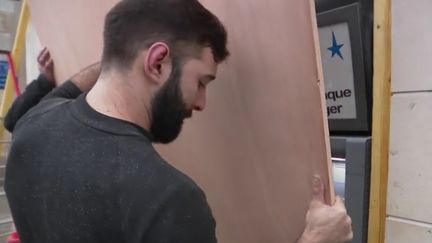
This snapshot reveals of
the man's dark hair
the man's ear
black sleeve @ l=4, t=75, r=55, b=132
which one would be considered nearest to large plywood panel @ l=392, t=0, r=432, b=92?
the man's dark hair

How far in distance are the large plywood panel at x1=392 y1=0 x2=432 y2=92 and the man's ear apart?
26.1 inches

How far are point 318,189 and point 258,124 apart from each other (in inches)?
8.5

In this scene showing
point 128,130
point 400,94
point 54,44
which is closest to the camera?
point 128,130

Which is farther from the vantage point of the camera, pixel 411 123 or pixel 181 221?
pixel 411 123

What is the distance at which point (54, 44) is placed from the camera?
1596 millimetres

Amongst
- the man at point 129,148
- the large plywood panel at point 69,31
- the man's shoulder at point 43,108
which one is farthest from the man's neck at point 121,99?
the large plywood panel at point 69,31

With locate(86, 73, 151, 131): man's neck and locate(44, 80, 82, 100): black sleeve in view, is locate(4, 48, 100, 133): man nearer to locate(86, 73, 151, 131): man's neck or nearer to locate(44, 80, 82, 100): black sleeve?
locate(44, 80, 82, 100): black sleeve

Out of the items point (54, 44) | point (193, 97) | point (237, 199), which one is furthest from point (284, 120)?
point (54, 44)

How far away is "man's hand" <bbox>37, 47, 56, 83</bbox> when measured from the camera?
1.56m

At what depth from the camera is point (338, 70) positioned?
1.42 metres

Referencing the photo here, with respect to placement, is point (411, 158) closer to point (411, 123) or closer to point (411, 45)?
→ point (411, 123)

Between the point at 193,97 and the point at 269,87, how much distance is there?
18 centimetres

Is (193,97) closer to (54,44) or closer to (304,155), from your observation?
(304,155)

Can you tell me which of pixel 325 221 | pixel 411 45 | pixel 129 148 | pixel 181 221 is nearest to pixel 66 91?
pixel 129 148
